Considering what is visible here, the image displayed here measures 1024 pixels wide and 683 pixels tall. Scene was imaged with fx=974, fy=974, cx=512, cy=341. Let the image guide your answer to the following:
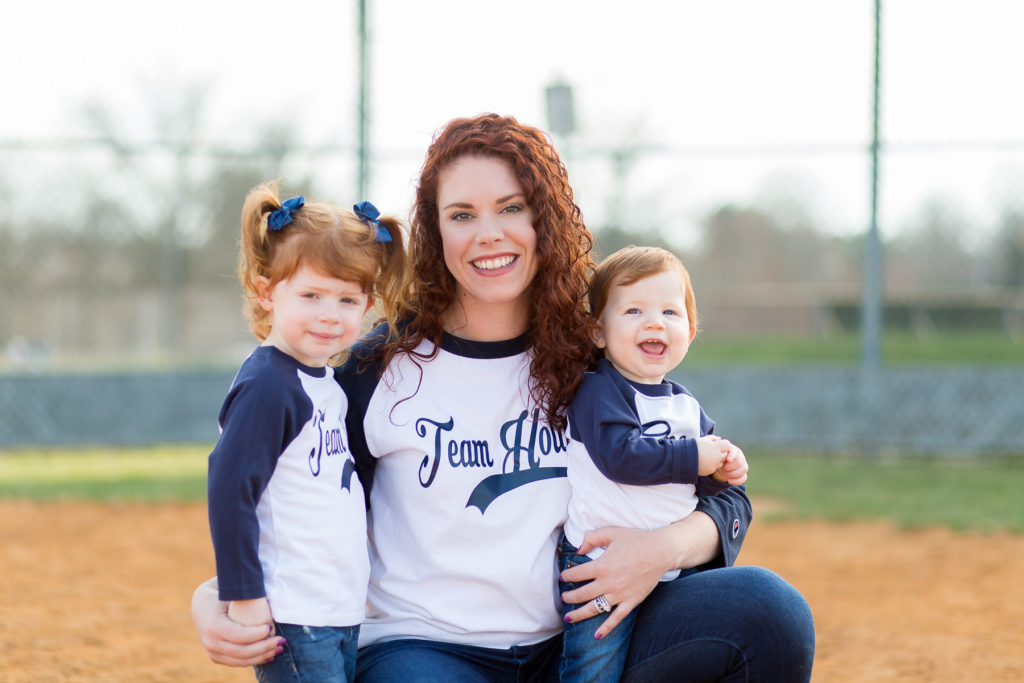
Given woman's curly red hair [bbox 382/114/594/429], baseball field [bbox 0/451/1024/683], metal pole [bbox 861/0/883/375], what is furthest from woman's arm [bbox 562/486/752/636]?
metal pole [bbox 861/0/883/375]

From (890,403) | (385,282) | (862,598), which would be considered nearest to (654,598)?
(385,282)

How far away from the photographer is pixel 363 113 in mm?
7172

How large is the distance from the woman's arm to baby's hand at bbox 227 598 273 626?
59 centimetres

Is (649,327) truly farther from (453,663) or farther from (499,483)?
(453,663)

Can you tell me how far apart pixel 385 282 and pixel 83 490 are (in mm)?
4676

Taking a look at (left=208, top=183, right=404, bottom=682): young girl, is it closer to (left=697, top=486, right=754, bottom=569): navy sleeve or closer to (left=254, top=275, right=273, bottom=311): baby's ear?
(left=254, top=275, right=273, bottom=311): baby's ear

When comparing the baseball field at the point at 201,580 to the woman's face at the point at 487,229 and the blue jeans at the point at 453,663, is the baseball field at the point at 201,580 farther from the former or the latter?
Answer: the woman's face at the point at 487,229

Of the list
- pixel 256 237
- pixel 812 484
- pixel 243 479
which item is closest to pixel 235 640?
pixel 243 479

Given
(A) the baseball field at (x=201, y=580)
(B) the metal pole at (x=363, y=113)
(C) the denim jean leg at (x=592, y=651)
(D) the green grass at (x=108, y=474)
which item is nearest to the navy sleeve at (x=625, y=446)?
(C) the denim jean leg at (x=592, y=651)

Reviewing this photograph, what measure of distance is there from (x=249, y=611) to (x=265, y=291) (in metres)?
0.62

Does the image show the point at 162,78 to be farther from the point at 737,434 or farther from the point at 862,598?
the point at 862,598

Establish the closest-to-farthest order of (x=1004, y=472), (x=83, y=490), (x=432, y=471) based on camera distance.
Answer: (x=432, y=471)
(x=83, y=490)
(x=1004, y=472)

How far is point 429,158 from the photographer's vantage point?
A: 216 centimetres

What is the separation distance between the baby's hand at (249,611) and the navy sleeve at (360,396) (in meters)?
0.37
